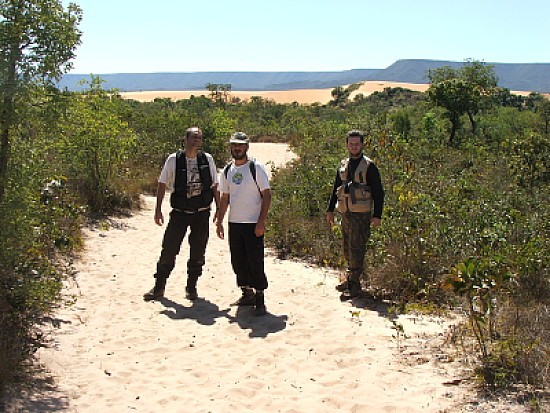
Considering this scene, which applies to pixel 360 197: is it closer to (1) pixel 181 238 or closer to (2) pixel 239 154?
(2) pixel 239 154

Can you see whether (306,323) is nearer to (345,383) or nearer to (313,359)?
(313,359)

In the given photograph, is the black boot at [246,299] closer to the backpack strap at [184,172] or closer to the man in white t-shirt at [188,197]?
the man in white t-shirt at [188,197]

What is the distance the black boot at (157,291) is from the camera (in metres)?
6.02

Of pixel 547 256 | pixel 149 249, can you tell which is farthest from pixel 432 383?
pixel 149 249

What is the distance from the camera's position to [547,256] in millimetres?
5445

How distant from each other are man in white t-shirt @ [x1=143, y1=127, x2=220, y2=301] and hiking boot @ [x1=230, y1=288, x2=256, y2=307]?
0.62 meters

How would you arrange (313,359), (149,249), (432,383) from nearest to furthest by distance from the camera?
(432,383) < (313,359) < (149,249)

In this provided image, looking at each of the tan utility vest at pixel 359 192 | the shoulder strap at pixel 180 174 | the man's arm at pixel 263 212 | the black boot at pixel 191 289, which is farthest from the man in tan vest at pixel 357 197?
the black boot at pixel 191 289

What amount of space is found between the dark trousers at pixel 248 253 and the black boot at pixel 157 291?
98cm

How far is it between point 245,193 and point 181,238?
1.05 meters

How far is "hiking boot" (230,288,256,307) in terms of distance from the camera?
5.83m

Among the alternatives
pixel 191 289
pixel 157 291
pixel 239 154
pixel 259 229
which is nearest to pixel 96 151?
pixel 157 291

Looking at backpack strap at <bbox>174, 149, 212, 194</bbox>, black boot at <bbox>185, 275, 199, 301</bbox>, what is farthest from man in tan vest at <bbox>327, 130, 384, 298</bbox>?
black boot at <bbox>185, 275, 199, 301</bbox>

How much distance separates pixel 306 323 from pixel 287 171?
7671mm
